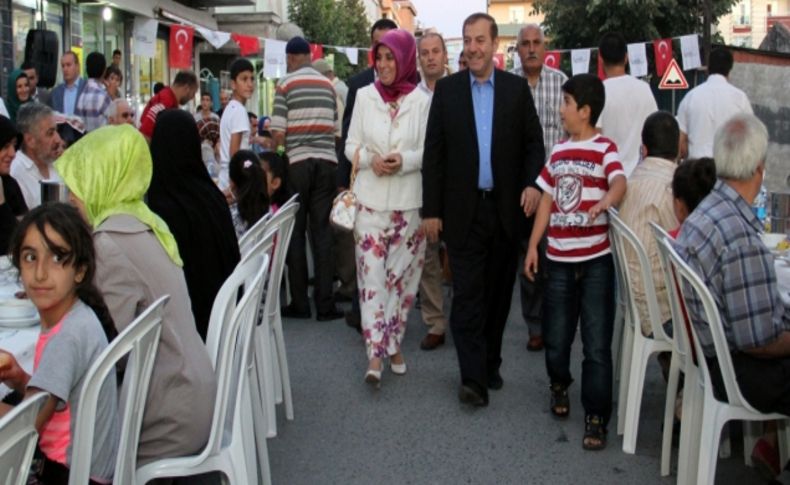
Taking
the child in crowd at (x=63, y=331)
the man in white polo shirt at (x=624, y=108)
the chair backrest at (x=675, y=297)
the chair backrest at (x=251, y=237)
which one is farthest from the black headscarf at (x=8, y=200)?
the man in white polo shirt at (x=624, y=108)

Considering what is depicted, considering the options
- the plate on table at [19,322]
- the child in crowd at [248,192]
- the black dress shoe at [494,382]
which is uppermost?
the child in crowd at [248,192]

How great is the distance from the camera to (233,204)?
6.43m

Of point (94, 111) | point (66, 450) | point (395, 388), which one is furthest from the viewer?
point (94, 111)

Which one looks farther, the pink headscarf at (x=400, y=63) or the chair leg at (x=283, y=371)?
the pink headscarf at (x=400, y=63)

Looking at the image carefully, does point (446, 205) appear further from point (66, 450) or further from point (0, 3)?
point (0, 3)

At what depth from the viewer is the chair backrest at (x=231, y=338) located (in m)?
2.88

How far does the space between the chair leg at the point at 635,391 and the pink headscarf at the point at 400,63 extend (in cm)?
196

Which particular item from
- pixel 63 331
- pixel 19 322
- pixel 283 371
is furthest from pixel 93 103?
pixel 63 331

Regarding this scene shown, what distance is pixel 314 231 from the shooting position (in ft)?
24.1

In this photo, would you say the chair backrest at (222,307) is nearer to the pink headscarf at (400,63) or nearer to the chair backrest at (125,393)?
the chair backrest at (125,393)

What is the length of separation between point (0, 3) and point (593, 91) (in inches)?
379

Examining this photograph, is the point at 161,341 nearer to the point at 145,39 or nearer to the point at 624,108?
the point at 624,108

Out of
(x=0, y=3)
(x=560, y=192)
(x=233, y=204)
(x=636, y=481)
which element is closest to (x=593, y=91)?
(x=560, y=192)

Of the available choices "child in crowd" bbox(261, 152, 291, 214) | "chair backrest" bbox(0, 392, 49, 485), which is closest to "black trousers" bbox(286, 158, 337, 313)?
"child in crowd" bbox(261, 152, 291, 214)
